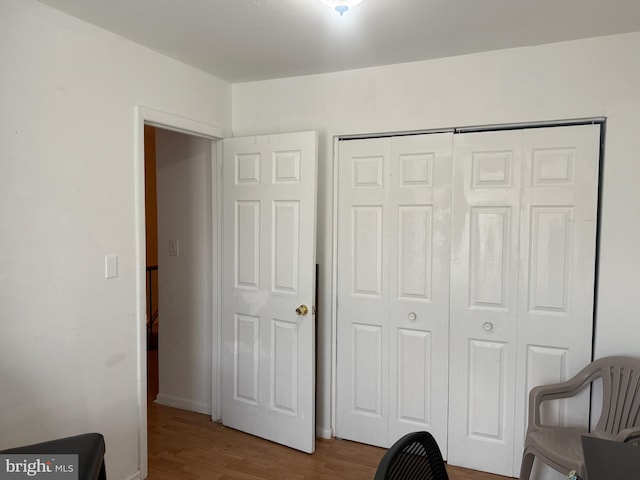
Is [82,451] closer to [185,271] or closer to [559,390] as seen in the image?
[185,271]

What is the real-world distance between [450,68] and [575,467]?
7.08 feet

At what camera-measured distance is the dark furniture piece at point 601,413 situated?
2027 millimetres

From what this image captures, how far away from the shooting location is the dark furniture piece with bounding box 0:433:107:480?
1.34 m

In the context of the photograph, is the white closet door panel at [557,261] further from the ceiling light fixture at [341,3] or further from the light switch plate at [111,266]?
the light switch plate at [111,266]

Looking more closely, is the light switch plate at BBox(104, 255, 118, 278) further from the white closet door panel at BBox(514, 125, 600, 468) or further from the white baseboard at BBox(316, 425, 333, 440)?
the white closet door panel at BBox(514, 125, 600, 468)

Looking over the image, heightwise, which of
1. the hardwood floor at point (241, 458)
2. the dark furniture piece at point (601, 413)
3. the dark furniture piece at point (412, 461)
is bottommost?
the hardwood floor at point (241, 458)

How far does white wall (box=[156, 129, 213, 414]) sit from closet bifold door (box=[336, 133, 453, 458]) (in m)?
1.06

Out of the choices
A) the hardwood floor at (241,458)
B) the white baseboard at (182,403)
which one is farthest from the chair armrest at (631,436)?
the white baseboard at (182,403)

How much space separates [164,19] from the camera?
2.07 metres

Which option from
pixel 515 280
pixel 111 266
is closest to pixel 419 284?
pixel 515 280

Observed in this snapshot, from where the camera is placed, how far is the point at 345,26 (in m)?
2.13

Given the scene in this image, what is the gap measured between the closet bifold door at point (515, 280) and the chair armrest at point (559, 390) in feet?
0.42

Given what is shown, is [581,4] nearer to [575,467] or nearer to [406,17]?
[406,17]
